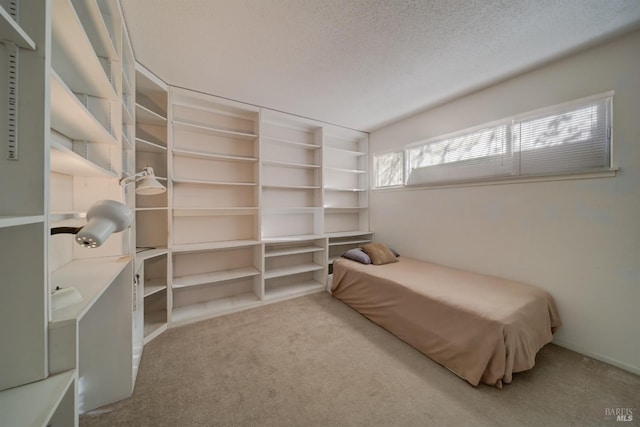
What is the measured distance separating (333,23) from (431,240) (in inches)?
105

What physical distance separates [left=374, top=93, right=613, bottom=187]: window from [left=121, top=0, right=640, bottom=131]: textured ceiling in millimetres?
501

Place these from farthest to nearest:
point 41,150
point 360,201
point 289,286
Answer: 1. point 360,201
2. point 289,286
3. point 41,150

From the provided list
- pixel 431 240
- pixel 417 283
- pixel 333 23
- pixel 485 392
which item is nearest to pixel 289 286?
pixel 417 283

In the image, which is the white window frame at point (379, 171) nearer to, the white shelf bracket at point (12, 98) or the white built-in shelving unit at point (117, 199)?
the white built-in shelving unit at point (117, 199)

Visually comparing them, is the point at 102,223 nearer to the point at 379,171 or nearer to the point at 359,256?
→ the point at 359,256

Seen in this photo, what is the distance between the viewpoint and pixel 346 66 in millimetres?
2076

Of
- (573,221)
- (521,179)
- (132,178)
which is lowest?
(573,221)

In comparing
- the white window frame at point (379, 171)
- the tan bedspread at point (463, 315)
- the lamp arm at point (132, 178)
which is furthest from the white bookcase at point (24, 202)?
the white window frame at point (379, 171)

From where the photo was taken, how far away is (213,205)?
2.89 m

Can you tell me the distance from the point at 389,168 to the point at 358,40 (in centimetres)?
220

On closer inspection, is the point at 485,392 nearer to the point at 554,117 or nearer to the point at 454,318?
the point at 454,318

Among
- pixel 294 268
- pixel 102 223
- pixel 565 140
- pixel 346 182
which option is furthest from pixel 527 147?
pixel 102 223

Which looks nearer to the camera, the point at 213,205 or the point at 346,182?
the point at 213,205

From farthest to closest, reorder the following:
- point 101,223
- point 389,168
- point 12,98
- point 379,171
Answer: point 379,171, point 389,168, point 101,223, point 12,98
